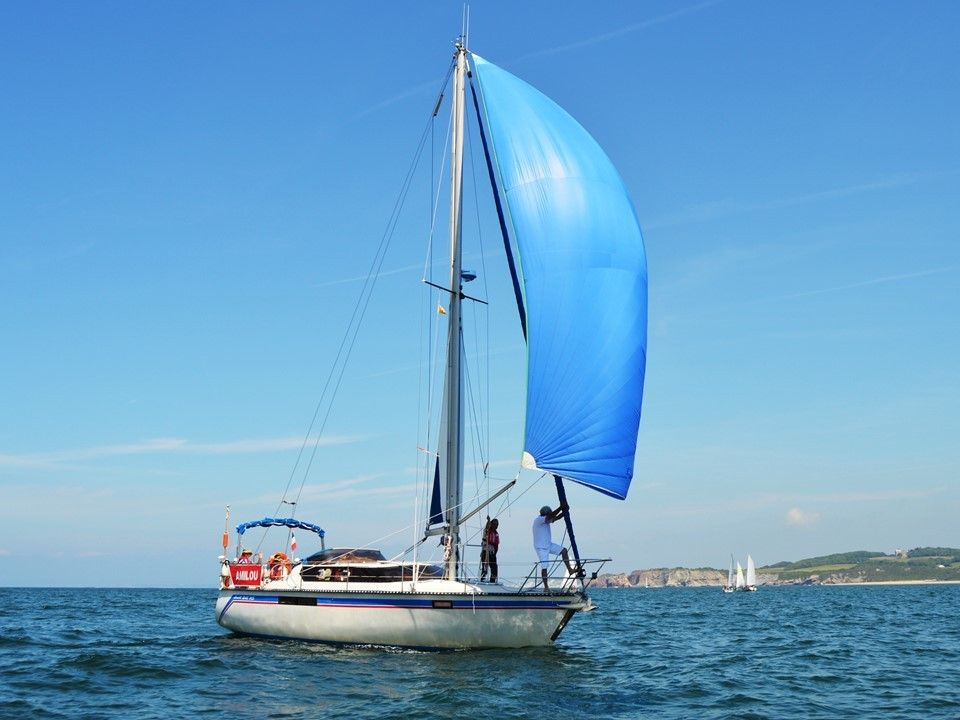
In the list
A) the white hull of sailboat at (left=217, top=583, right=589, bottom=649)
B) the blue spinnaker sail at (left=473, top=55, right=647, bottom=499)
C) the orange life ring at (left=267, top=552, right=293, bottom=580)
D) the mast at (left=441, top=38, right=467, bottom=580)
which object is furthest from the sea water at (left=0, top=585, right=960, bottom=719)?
the blue spinnaker sail at (left=473, top=55, right=647, bottom=499)

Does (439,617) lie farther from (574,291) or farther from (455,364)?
(574,291)

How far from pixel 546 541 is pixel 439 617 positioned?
2.92m

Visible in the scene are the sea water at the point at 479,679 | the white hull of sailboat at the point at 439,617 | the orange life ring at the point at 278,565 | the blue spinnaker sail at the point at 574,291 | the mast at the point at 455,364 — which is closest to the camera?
the sea water at the point at 479,679

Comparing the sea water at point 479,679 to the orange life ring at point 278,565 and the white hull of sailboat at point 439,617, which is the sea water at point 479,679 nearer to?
the white hull of sailboat at point 439,617

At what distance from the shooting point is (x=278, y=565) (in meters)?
25.8

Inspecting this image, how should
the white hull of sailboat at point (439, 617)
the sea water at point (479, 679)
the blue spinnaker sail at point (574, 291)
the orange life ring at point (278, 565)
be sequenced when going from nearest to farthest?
the sea water at point (479, 679)
the blue spinnaker sail at point (574, 291)
the white hull of sailboat at point (439, 617)
the orange life ring at point (278, 565)

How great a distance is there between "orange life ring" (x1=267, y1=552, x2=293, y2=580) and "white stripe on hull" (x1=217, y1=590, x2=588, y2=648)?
9.42 ft

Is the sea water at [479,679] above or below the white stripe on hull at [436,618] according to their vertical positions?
below

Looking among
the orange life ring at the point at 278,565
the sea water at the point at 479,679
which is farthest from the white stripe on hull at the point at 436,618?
the orange life ring at the point at 278,565

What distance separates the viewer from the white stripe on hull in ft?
66.6

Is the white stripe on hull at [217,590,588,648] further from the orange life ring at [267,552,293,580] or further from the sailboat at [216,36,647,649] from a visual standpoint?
the orange life ring at [267,552,293,580]

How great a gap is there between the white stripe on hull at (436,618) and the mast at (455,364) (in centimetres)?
159

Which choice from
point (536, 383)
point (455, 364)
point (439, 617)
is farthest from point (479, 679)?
point (455, 364)

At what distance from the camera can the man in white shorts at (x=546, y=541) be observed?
20828 millimetres
